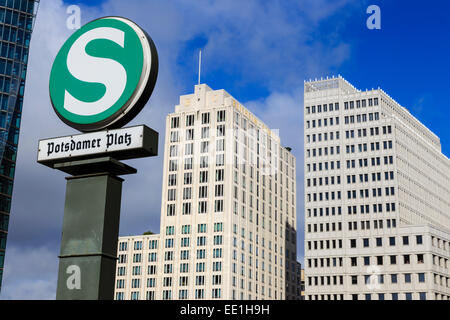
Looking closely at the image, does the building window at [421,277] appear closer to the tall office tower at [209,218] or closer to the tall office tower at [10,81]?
the tall office tower at [209,218]

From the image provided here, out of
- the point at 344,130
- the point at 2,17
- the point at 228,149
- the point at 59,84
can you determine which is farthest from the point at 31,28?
the point at 59,84

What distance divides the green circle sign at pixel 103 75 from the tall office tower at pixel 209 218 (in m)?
135

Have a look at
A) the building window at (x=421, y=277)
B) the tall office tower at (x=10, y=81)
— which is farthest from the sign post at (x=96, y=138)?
the building window at (x=421, y=277)

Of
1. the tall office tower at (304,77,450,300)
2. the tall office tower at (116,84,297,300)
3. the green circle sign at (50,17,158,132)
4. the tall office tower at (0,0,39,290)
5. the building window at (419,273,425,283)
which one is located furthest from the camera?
the tall office tower at (116,84,297,300)

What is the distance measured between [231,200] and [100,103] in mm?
143319

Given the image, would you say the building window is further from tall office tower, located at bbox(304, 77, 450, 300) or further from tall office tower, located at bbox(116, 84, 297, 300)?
tall office tower, located at bbox(116, 84, 297, 300)

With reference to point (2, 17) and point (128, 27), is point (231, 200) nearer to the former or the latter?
point (2, 17)

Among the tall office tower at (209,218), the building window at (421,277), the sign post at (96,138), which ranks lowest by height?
the sign post at (96,138)

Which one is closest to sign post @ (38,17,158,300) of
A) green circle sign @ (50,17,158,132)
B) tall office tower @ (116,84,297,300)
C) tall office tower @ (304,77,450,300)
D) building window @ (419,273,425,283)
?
green circle sign @ (50,17,158,132)

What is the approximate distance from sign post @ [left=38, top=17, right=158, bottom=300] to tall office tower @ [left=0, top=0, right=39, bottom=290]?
10846 cm

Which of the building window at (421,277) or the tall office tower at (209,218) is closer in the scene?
the building window at (421,277)

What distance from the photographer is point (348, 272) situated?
13625 cm

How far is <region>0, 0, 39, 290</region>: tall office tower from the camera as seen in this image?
120312 millimetres

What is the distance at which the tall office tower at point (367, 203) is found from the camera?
13250cm
